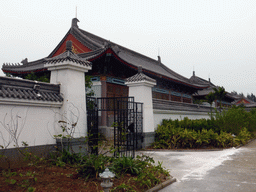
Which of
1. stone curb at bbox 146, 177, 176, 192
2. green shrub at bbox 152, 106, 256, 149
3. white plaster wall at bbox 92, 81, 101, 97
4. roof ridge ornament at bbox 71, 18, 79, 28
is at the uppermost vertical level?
roof ridge ornament at bbox 71, 18, 79, 28

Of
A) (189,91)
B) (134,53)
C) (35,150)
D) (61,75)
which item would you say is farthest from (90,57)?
(189,91)

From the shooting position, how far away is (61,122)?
255 inches

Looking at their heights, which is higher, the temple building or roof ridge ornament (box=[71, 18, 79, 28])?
roof ridge ornament (box=[71, 18, 79, 28])

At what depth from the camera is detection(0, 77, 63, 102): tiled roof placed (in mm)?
5520

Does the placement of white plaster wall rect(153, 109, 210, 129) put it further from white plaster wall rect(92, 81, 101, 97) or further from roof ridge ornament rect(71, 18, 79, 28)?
roof ridge ornament rect(71, 18, 79, 28)

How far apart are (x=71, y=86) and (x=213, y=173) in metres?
4.24

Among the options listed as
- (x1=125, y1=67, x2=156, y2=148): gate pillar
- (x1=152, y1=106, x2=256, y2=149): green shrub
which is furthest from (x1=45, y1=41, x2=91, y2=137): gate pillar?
(x1=152, y1=106, x2=256, y2=149): green shrub

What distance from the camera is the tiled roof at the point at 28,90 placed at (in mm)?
5520

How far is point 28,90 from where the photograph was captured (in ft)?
19.8

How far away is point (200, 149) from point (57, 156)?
19.4 feet

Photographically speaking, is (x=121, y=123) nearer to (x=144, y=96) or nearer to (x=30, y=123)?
(x=30, y=123)

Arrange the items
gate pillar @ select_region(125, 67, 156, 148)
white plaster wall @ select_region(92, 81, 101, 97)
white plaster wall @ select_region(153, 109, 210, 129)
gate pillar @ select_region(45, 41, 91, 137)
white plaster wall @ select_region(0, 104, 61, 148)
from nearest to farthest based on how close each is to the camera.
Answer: white plaster wall @ select_region(0, 104, 61, 148)
gate pillar @ select_region(45, 41, 91, 137)
gate pillar @ select_region(125, 67, 156, 148)
white plaster wall @ select_region(153, 109, 210, 129)
white plaster wall @ select_region(92, 81, 101, 97)

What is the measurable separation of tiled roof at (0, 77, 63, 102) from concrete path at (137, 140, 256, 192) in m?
3.61

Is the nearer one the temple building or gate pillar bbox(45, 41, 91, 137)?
gate pillar bbox(45, 41, 91, 137)
